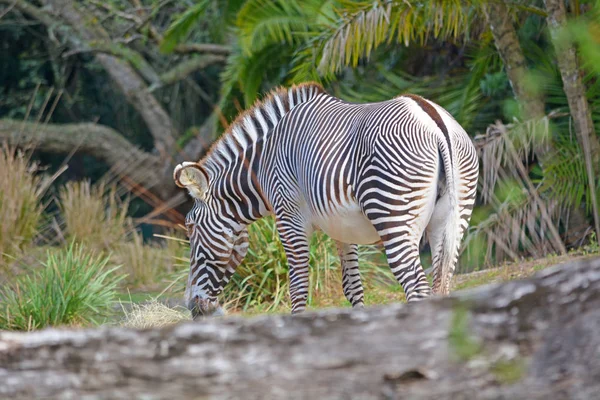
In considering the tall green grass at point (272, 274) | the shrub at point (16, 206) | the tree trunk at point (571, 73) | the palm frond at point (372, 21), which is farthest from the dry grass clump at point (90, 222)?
the tree trunk at point (571, 73)

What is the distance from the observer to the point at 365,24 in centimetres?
946

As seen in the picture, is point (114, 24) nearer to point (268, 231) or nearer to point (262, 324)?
point (268, 231)

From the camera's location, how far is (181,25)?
539 inches

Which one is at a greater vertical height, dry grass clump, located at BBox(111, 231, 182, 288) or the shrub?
the shrub

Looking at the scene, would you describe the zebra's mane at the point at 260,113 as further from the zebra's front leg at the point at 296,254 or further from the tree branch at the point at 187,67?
the tree branch at the point at 187,67

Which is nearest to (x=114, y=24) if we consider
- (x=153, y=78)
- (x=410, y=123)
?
(x=153, y=78)

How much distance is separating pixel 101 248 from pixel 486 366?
34.9 feet

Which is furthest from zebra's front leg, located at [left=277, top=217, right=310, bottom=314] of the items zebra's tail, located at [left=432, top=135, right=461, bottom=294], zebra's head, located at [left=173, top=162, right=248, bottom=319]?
zebra's tail, located at [left=432, top=135, right=461, bottom=294]

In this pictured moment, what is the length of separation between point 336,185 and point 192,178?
70.0 inches

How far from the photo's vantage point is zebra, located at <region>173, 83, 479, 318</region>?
19.1 ft

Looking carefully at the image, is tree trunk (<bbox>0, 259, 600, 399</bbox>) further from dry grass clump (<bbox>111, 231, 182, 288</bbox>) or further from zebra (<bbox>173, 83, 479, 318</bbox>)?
dry grass clump (<bbox>111, 231, 182, 288</bbox>)

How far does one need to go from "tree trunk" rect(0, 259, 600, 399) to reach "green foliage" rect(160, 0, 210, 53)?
11.8 m

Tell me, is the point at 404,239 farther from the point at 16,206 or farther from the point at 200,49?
the point at 200,49

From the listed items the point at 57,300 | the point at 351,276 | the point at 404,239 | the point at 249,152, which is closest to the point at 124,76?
the point at 57,300
